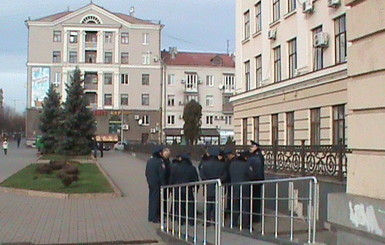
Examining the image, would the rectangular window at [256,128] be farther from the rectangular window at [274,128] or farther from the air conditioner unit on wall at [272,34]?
the air conditioner unit on wall at [272,34]

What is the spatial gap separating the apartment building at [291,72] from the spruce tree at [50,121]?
800 inches

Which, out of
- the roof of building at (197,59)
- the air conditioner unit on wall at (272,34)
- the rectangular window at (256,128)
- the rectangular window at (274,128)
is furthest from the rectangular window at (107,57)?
the rectangular window at (274,128)

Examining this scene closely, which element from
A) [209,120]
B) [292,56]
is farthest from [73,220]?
[209,120]

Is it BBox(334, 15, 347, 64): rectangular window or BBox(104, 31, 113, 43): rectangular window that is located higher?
BBox(104, 31, 113, 43): rectangular window

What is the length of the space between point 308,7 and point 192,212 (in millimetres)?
17172

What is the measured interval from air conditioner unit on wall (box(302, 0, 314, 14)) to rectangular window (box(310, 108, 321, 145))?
4.23m

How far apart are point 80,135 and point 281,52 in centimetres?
2414

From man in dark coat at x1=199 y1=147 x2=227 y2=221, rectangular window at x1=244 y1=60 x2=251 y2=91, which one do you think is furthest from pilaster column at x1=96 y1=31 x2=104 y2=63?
man in dark coat at x1=199 y1=147 x2=227 y2=221

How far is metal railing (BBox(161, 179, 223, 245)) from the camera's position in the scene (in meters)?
8.95

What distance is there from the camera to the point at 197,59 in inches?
3351

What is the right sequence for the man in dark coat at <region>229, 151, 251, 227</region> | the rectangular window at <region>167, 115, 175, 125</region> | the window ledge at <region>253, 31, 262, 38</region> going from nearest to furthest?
the man in dark coat at <region>229, 151, 251, 227</region> < the window ledge at <region>253, 31, 262, 38</region> < the rectangular window at <region>167, 115, 175, 125</region>

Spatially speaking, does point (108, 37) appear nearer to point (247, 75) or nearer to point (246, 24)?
point (246, 24)

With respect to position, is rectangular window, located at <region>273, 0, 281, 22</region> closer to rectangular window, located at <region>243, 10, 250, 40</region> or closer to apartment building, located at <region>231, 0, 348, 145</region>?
apartment building, located at <region>231, 0, 348, 145</region>

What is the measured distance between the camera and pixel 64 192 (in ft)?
A: 63.4
